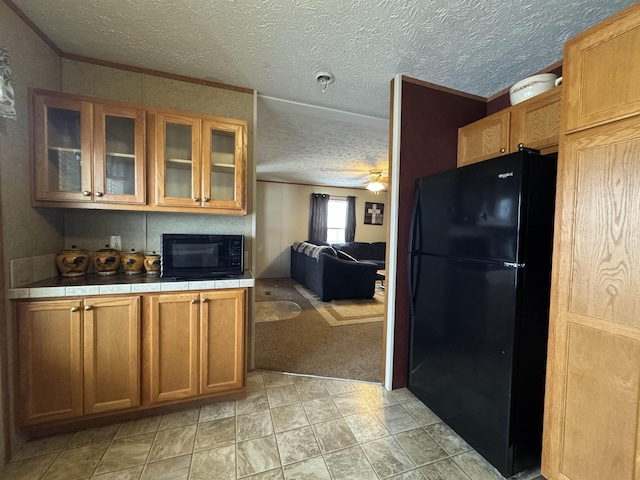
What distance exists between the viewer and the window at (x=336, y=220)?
6.93m

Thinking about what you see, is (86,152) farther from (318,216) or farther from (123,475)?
(318,216)

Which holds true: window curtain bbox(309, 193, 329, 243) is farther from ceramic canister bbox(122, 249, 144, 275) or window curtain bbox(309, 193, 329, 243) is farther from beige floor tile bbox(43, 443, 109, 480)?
beige floor tile bbox(43, 443, 109, 480)

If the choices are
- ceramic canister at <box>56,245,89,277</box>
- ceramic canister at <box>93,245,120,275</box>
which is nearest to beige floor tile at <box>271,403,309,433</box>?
ceramic canister at <box>93,245,120,275</box>

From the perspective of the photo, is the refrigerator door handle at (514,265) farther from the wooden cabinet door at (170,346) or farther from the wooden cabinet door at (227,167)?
the wooden cabinet door at (170,346)

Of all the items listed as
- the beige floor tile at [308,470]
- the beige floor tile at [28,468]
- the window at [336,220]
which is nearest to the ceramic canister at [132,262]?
the beige floor tile at [28,468]

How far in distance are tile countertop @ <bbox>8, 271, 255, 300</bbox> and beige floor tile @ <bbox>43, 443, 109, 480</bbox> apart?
2.81 feet

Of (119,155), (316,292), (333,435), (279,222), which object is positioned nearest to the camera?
(333,435)

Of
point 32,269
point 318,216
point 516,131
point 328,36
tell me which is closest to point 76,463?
point 32,269

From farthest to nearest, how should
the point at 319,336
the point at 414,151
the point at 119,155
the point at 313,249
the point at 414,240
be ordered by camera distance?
the point at 313,249 → the point at 319,336 → the point at 414,151 → the point at 414,240 → the point at 119,155

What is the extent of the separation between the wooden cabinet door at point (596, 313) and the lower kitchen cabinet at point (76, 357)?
7.40 feet

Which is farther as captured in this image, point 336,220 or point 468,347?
point 336,220

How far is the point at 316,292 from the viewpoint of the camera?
4777 mm

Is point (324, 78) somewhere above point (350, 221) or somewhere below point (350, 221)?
above

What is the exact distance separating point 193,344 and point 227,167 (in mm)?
1266
